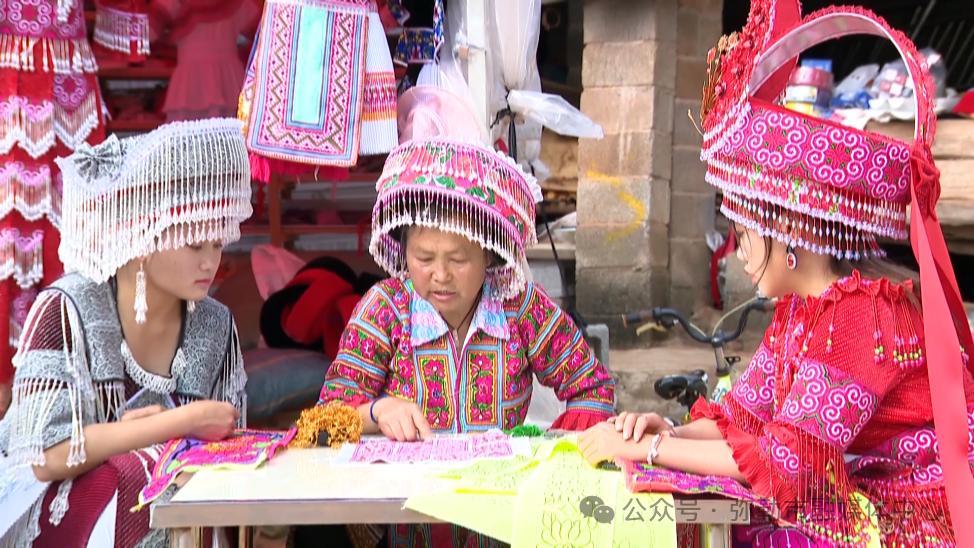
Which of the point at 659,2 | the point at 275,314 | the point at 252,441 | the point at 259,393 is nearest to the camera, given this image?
the point at 252,441

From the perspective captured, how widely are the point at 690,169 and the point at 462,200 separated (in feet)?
12.3

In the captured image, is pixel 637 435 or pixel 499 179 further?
pixel 499 179

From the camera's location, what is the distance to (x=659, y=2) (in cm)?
615

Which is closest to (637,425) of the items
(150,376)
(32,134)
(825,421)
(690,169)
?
(825,421)

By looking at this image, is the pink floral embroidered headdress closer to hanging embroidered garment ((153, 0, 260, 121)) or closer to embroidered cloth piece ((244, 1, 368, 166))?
embroidered cloth piece ((244, 1, 368, 166))

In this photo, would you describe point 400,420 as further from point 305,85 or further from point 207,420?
point 305,85

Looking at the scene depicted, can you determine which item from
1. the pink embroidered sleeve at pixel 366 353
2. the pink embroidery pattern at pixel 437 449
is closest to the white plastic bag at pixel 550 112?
the pink embroidered sleeve at pixel 366 353

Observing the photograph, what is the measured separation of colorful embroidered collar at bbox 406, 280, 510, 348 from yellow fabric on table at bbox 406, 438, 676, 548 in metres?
0.90

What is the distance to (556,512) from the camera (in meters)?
2.08

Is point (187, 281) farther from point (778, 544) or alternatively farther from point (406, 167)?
point (778, 544)

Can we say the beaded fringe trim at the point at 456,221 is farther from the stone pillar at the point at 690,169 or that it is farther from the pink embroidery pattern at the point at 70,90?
the stone pillar at the point at 690,169

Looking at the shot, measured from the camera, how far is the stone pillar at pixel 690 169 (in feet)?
20.9

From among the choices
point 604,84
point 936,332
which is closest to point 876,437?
point 936,332

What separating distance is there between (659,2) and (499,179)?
350cm
